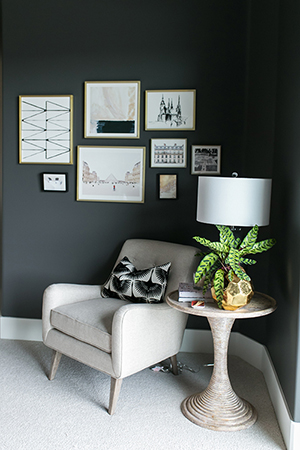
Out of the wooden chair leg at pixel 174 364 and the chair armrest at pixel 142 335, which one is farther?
the wooden chair leg at pixel 174 364

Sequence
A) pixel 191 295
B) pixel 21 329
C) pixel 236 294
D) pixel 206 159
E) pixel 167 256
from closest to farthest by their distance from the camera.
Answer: pixel 236 294
pixel 191 295
pixel 167 256
pixel 206 159
pixel 21 329

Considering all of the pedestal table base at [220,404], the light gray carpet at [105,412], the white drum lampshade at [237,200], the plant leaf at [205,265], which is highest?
the white drum lampshade at [237,200]

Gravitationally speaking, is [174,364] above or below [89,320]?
below

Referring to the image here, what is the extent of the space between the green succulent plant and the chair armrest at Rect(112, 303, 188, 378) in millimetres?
367

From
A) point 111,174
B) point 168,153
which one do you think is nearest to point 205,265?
point 168,153

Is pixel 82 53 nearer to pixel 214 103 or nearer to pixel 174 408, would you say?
pixel 214 103

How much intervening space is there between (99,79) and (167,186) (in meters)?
0.98

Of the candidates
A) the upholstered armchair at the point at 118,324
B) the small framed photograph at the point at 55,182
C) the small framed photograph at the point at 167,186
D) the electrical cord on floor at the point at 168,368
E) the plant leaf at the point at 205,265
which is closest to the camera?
the plant leaf at the point at 205,265

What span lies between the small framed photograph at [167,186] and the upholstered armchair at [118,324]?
1.28 feet

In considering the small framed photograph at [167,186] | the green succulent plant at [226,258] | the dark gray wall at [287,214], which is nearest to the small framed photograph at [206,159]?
the small framed photograph at [167,186]

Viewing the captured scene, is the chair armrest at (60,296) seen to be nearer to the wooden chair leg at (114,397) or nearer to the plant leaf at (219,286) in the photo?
the wooden chair leg at (114,397)

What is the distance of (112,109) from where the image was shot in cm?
323

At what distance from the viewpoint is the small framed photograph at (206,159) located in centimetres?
313

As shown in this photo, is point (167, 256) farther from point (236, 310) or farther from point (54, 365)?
point (54, 365)
